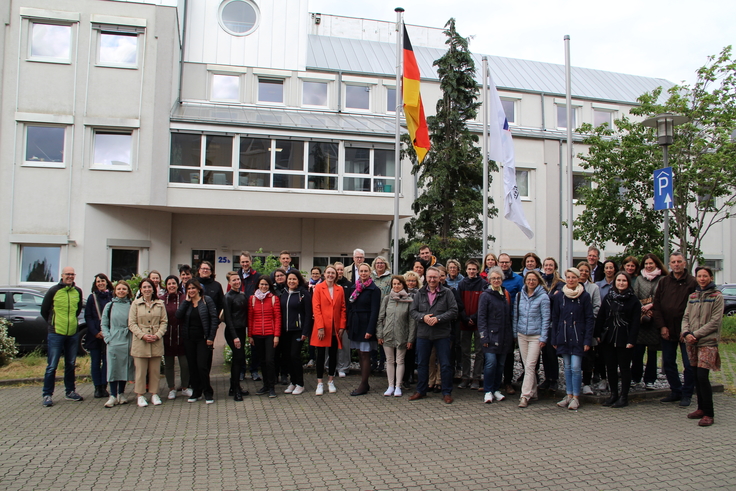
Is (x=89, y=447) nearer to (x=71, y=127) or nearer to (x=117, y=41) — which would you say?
(x=71, y=127)

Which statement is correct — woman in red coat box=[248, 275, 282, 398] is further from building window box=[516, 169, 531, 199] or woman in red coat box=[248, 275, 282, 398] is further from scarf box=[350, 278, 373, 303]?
building window box=[516, 169, 531, 199]

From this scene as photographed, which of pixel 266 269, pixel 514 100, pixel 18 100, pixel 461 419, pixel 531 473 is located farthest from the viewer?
pixel 514 100

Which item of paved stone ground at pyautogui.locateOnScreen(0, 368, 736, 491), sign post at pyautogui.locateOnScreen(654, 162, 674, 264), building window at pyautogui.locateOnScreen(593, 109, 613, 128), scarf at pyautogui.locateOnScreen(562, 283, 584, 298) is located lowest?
paved stone ground at pyautogui.locateOnScreen(0, 368, 736, 491)

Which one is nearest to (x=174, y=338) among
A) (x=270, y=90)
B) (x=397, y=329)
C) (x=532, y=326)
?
(x=397, y=329)

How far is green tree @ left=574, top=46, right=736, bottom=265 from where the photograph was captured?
14750 mm

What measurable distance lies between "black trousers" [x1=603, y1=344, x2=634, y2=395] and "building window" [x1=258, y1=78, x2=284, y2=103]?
17710 millimetres

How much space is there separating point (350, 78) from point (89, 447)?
19.3 m

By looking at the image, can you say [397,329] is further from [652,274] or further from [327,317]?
[652,274]

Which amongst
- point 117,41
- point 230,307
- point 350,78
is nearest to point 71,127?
point 117,41

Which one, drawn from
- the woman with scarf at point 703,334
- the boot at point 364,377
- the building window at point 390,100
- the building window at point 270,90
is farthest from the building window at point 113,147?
the woman with scarf at point 703,334

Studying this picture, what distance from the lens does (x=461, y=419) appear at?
6414mm

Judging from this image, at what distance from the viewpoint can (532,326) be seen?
703 cm

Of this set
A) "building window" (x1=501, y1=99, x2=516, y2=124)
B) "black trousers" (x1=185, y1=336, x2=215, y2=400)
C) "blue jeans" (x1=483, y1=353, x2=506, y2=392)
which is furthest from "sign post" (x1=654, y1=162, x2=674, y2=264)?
"building window" (x1=501, y1=99, x2=516, y2=124)

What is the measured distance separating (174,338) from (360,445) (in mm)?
3313
